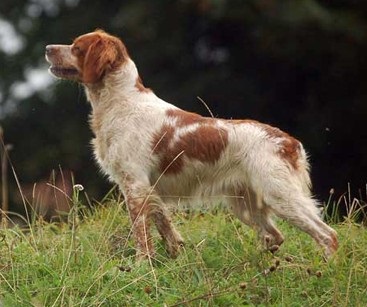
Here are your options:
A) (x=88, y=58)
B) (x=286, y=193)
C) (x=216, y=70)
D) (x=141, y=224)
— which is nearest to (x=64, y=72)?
(x=88, y=58)

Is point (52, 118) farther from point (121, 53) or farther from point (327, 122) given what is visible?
point (121, 53)

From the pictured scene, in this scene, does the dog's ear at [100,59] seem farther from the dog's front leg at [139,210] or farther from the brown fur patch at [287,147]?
the brown fur patch at [287,147]

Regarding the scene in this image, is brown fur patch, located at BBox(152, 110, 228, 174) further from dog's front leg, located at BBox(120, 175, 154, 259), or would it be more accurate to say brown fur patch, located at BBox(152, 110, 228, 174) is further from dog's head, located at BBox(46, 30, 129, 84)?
dog's head, located at BBox(46, 30, 129, 84)

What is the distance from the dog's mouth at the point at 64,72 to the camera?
7887 millimetres

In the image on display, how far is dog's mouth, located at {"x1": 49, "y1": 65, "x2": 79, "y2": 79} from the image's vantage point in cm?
789

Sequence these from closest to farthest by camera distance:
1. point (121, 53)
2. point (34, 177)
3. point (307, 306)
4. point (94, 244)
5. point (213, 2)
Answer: point (307, 306) → point (94, 244) → point (121, 53) → point (213, 2) → point (34, 177)

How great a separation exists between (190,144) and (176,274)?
111cm

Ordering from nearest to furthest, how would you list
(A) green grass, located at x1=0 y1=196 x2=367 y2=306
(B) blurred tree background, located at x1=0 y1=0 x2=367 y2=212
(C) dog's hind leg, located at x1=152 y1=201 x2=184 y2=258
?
(A) green grass, located at x1=0 y1=196 x2=367 y2=306, (C) dog's hind leg, located at x1=152 y1=201 x2=184 y2=258, (B) blurred tree background, located at x1=0 y1=0 x2=367 y2=212

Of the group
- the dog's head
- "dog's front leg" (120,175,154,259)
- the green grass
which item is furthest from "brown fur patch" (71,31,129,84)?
the green grass

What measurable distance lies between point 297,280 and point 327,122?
695 cm

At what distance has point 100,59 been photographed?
25.5ft

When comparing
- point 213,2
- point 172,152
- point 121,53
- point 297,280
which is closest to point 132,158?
point 172,152

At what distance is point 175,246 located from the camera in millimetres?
7523

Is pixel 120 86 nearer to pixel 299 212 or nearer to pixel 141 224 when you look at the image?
pixel 141 224
